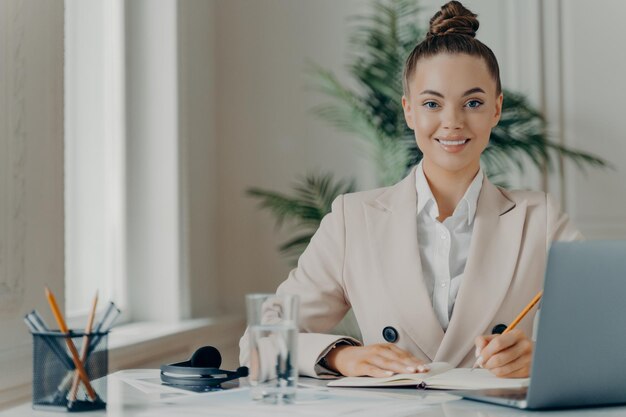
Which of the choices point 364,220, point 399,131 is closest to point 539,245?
point 364,220

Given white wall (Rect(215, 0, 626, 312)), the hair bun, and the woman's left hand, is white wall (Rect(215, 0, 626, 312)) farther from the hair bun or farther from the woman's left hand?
the woman's left hand

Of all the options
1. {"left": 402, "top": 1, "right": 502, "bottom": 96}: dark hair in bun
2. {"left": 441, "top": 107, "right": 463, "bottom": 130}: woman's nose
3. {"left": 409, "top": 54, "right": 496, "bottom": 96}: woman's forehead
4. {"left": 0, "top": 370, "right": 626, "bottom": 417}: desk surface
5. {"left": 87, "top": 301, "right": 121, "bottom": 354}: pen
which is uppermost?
{"left": 402, "top": 1, "right": 502, "bottom": 96}: dark hair in bun

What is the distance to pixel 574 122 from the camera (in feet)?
12.2

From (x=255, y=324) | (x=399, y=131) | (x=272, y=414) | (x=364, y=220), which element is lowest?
(x=272, y=414)

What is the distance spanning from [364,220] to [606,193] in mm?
2056

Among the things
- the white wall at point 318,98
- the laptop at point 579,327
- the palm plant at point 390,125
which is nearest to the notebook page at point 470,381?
the laptop at point 579,327

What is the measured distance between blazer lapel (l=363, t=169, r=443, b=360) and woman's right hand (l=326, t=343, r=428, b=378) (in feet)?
0.86

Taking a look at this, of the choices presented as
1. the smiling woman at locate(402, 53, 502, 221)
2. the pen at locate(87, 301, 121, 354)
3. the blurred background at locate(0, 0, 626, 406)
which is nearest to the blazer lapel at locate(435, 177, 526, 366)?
the smiling woman at locate(402, 53, 502, 221)

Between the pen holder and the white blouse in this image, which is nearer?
the pen holder

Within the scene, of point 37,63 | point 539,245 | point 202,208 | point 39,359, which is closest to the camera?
point 39,359

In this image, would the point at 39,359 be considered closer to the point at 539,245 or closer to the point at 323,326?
the point at 323,326

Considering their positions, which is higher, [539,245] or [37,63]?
[37,63]

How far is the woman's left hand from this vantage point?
1408 mm

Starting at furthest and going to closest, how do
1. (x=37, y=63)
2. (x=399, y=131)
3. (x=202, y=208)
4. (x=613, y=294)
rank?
(x=202, y=208), (x=399, y=131), (x=37, y=63), (x=613, y=294)
